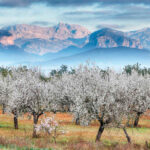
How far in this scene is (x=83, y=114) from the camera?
3422 cm

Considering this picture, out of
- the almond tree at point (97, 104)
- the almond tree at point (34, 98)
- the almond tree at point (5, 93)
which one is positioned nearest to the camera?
the almond tree at point (97, 104)

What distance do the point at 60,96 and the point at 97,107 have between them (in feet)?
92.7

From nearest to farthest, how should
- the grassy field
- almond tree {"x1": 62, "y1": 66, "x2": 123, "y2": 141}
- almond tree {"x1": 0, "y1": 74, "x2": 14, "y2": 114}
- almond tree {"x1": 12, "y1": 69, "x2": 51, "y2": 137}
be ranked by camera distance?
the grassy field
almond tree {"x1": 62, "y1": 66, "x2": 123, "y2": 141}
almond tree {"x1": 12, "y1": 69, "x2": 51, "y2": 137}
almond tree {"x1": 0, "y1": 74, "x2": 14, "y2": 114}

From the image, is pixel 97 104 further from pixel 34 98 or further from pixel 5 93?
pixel 5 93

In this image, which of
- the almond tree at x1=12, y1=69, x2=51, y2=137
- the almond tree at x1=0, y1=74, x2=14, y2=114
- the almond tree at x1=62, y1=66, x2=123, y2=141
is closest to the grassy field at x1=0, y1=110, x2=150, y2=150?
the almond tree at x1=62, y1=66, x2=123, y2=141

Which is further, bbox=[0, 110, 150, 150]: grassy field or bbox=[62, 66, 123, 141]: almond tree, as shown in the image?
bbox=[62, 66, 123, 141]: almond tree

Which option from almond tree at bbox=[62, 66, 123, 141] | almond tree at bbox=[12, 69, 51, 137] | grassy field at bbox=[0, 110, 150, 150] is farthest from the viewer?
almond tree at bbox=[12, 69, 51, 137]

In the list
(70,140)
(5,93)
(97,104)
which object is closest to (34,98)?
(70,140)

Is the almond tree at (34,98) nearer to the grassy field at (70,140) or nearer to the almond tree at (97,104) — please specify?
the grassy field at (70,140)

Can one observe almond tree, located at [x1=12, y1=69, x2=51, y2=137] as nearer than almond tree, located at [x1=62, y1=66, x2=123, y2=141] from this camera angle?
No

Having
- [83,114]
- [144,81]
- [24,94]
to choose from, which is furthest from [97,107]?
[144,81]

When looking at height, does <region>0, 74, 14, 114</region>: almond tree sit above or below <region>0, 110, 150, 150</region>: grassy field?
above

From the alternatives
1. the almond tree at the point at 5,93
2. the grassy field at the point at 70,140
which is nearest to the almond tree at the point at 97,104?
the grassy field at the point at 70,140

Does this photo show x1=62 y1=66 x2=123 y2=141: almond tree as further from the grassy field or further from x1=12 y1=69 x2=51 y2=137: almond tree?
x1=12 y1=69 x2=51 y2=137: almond tree
